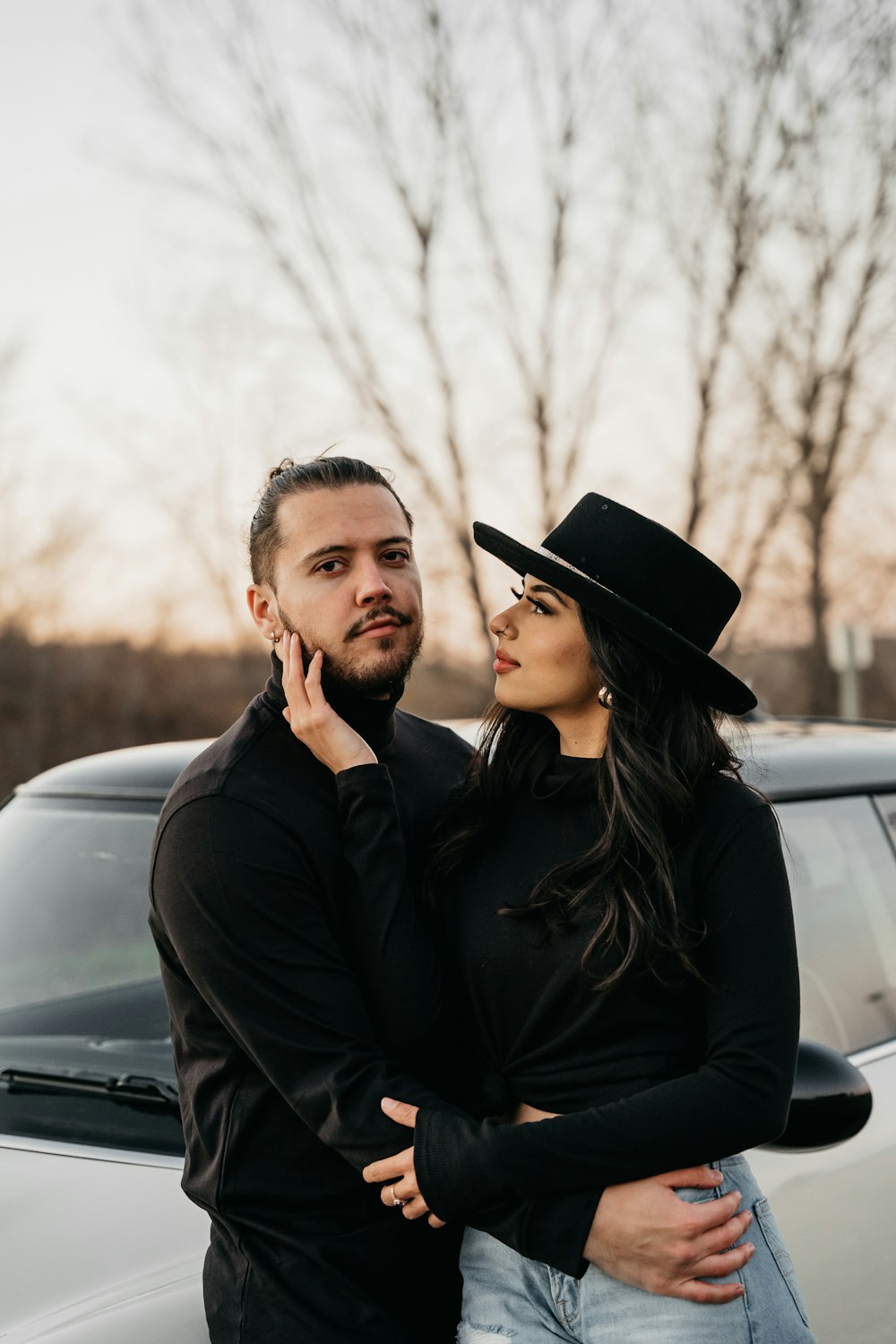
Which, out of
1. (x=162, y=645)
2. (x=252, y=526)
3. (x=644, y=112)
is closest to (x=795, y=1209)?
(x=252, y=526)

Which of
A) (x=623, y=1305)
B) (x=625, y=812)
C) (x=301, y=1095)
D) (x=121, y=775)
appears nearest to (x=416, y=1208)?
(x=301, y=1095)

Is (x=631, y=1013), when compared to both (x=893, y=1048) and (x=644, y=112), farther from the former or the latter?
(x=644, y=112)

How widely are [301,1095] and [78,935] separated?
52.4 inches

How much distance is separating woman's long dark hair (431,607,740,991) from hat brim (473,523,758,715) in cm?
5

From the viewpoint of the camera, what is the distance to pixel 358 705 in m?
2.30

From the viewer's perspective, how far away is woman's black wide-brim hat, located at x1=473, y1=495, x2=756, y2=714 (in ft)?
6.88

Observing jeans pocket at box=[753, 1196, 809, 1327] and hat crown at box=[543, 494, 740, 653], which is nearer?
jeans pocket at box=[753, 1196, 809, 1327]

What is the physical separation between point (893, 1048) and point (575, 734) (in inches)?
54.4

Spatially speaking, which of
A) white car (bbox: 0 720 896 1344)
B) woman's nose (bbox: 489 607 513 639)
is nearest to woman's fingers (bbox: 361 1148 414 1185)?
white car (bbox: 0 720 896 1344)

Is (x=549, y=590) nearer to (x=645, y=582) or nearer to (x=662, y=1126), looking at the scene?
(x=645, y=582)

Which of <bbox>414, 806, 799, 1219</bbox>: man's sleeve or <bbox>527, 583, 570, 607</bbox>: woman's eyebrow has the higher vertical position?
<bbox>527, 583, 570, 607</bbox>: woman's eyebrow

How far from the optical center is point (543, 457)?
941 centimetres

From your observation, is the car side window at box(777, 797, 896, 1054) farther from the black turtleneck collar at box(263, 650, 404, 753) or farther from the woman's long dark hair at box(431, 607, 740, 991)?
the black turtleneck collar at box(263, 650, 404, 753)

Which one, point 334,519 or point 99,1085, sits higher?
point 334,519
